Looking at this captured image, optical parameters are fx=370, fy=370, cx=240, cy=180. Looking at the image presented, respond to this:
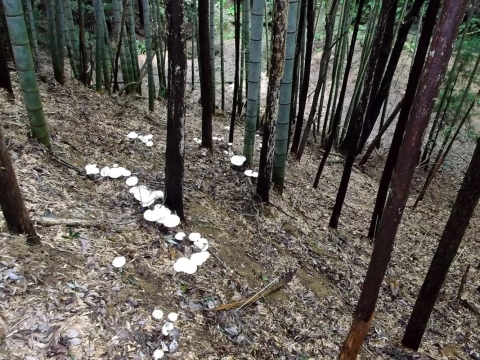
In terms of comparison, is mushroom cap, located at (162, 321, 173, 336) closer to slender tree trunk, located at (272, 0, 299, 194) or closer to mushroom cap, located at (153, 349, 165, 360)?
mushroom cap, located at (153, 349, 165, 360)

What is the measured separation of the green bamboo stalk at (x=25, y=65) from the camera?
9.86 feet

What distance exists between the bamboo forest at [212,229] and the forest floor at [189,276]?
14 millimetres

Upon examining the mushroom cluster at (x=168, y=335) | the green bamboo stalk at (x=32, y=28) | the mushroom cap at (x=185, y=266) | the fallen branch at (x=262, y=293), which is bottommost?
the fallen branch at (x=262, y=293)

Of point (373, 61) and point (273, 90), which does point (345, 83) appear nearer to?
point (373, 61)

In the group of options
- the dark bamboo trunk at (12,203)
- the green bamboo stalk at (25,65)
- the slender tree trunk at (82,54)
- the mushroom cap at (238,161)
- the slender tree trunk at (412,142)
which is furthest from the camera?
the slender tree trunk at (82,54)

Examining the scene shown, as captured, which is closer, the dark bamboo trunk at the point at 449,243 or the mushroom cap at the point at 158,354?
the mushroom cap at the point at 158,354

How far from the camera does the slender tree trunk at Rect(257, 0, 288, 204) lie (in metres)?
3.38

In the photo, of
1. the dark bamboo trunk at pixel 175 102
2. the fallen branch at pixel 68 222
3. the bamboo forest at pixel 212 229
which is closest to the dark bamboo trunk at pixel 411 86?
the bamboo forest at pixel 212 229

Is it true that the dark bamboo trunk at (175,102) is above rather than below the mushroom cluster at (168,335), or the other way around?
above

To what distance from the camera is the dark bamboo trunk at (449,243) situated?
272cm

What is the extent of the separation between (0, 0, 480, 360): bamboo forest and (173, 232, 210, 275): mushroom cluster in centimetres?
1

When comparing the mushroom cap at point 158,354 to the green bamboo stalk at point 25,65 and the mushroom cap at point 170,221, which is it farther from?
the green bamboo stalk at point 25,65

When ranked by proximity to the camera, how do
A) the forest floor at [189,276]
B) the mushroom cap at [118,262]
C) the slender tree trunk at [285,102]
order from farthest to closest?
the slender tree trunk at [285,102] < the mushroom cap at [118,262] < the forest floor at [189,276]

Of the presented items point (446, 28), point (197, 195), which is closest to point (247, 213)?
point (197, 195)
